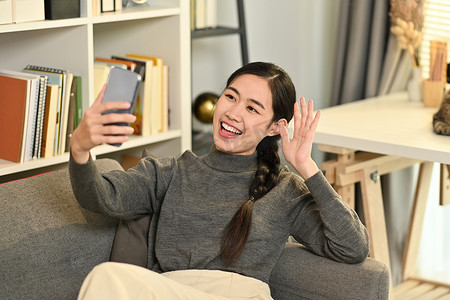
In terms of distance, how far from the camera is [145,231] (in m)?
1.77

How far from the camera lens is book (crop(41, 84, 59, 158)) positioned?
7.04 ft

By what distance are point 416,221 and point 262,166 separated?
1.38m

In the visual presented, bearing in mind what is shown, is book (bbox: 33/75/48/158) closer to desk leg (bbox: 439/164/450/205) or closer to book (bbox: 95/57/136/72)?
book (bbox: 95/57/136/72)

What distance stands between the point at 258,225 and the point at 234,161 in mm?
178

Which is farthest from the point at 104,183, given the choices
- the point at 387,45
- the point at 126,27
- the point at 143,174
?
the point at 387,45

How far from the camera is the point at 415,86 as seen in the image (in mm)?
2760

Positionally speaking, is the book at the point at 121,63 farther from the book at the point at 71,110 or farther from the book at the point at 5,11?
the book at the point at 5,11

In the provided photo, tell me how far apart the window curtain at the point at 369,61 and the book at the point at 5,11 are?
138 cm

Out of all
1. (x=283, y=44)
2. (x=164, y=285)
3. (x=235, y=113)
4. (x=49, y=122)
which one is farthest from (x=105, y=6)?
(x=164, y=285)

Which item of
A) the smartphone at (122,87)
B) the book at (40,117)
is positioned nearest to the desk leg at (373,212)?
the book at (40,117)

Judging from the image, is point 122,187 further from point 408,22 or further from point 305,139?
point 408,22

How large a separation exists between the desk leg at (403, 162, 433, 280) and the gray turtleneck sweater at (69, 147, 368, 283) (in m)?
1.31

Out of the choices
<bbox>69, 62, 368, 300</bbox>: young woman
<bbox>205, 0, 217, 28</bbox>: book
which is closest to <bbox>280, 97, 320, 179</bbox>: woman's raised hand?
<bbox>69, 62, 368, 300</bbox>: young woman

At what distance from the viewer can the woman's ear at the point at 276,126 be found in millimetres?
1754
